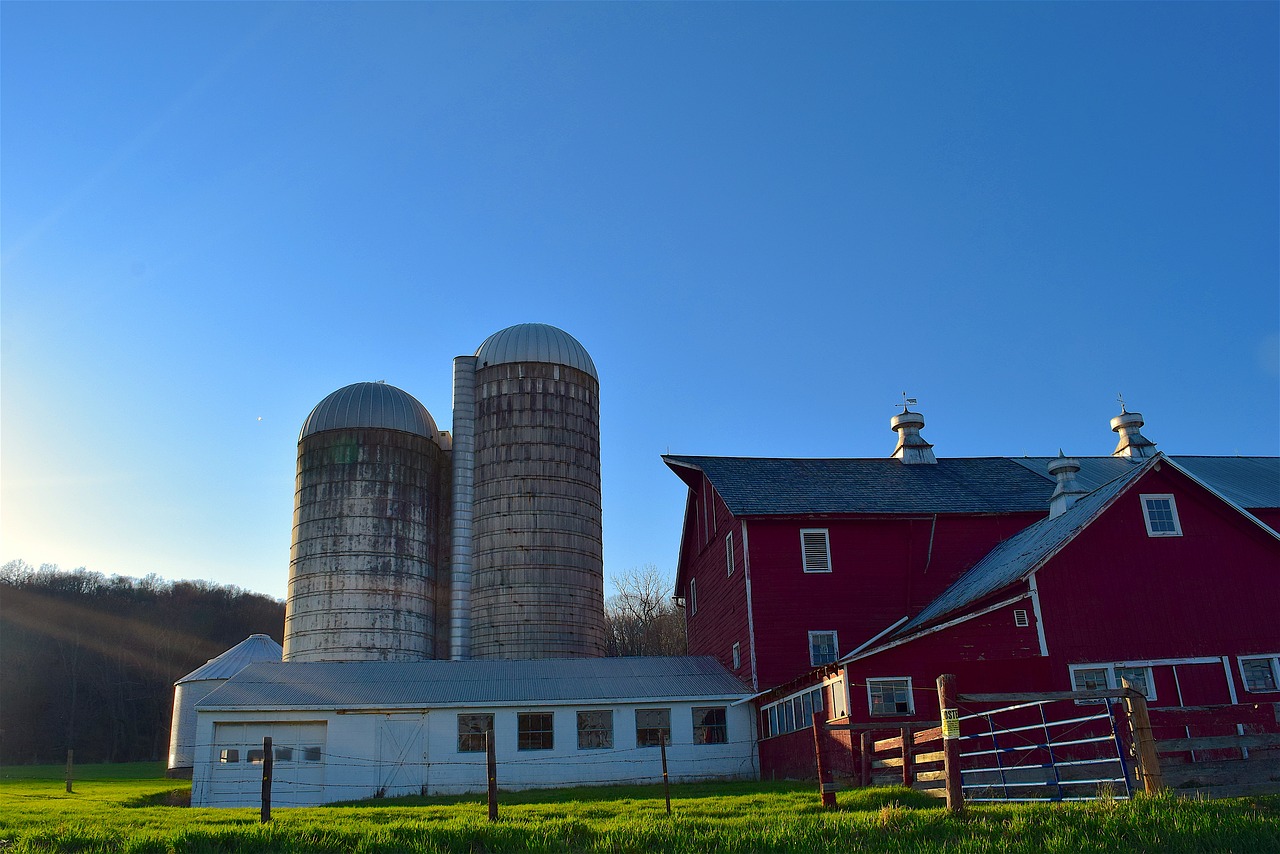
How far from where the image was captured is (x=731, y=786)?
76.5ft

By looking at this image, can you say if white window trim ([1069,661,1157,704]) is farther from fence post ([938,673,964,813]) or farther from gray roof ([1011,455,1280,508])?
gray roof ([1011,455,1280,508])

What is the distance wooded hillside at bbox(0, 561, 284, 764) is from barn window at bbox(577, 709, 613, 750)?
57601mm

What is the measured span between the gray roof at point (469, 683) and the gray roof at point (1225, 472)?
14321 millimetres

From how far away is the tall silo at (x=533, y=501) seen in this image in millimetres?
37031

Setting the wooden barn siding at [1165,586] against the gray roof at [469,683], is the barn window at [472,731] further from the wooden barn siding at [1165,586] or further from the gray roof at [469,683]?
the wooden barn siding at [1165,586]

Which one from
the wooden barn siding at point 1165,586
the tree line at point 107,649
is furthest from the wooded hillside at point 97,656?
the wooden barn siding at point 1165,586

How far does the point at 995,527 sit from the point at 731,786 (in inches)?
511

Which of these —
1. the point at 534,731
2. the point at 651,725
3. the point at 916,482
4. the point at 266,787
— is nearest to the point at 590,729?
the point at 534,731

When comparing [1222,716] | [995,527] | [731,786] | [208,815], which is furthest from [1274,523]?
[208,815]

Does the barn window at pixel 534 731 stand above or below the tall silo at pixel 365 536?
below

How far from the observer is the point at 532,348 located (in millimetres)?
40094

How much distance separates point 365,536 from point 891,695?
21863 millimetres

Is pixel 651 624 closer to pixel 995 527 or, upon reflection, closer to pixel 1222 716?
pixel 995 527

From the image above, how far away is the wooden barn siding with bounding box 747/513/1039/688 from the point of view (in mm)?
29172
